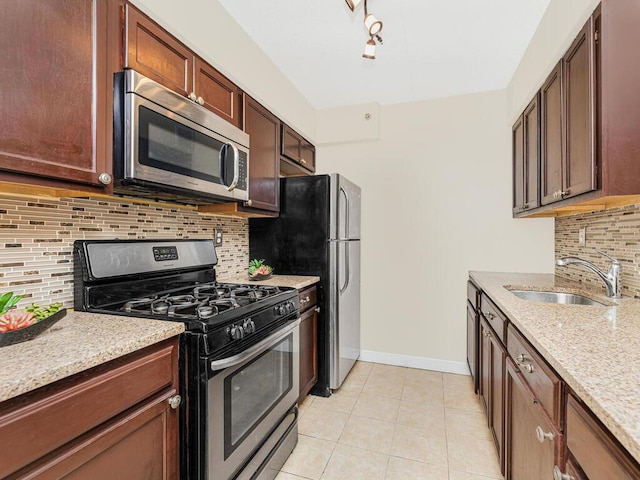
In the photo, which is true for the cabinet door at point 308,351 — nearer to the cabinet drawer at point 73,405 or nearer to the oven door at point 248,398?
the oven door at point 248,398

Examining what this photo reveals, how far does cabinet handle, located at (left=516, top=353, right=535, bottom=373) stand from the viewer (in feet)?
3.63

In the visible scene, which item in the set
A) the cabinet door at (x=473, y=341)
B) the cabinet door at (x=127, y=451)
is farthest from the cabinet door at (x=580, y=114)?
the cabinet door at (x=127, y=451)

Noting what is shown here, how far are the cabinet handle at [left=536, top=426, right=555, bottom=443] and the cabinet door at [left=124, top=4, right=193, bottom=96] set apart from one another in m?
1.88

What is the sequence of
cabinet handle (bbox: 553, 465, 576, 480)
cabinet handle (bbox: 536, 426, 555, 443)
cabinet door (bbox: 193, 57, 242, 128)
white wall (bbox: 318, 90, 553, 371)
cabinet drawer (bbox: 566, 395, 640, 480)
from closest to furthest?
cabinet drawer (bbox: 566, 395, 640, 480), cabinet handle (bbox: 553, 465, 576, 480), cabinet handle (bbox: 536, 426, 555, 443), cabinet door (bbox: 193, 57, 242, 128), white wall (bbox: 318, 90, 553, 371)

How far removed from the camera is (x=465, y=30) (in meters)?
2.07

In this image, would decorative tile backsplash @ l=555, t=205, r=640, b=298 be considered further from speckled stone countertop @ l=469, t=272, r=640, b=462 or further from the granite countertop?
the granite countertop

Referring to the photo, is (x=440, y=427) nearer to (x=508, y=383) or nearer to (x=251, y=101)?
(x=508, y=383)

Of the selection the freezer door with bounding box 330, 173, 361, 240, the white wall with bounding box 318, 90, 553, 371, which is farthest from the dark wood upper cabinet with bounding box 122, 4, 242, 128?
the white wall with bounding box 318, 90, 553, 371

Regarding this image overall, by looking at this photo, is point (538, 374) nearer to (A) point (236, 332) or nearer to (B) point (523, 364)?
(B) point (523, 364)

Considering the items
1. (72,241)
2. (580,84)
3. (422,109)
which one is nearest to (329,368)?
(72,241)

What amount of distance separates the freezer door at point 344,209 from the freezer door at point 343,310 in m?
0.08

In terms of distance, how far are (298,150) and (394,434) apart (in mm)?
2274

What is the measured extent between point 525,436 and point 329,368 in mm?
1472

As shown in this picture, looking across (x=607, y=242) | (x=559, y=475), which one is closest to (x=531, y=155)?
(x=607, y=242)
